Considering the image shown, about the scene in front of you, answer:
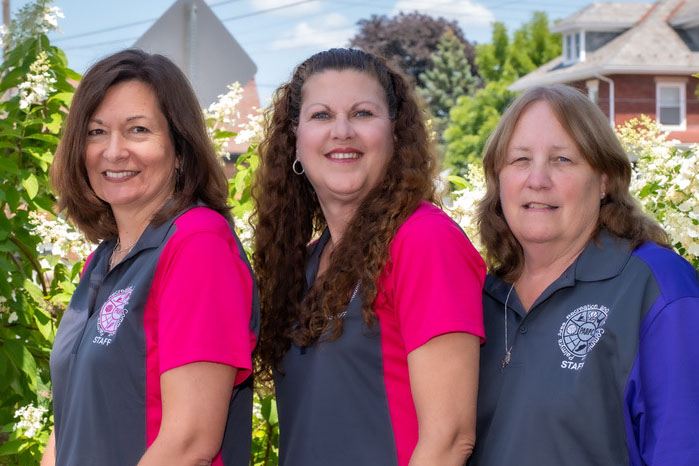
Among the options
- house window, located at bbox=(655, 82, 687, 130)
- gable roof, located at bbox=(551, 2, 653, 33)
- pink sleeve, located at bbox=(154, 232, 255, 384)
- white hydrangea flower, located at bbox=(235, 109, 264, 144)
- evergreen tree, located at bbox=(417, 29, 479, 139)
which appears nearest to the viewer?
pink sleeve, located at bbox=(154, 232, 255, 384)

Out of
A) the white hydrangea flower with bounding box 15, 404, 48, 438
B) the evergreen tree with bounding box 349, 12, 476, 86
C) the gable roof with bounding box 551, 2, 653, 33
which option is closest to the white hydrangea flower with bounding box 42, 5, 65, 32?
the white hydrangea flower with bounding box 15, 404, 48, 438

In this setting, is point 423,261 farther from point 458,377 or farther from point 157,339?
point 157,339

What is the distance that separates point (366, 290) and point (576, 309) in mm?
598

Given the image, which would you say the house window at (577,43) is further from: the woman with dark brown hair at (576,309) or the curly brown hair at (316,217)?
the woman with dark brown hair at (576,309)

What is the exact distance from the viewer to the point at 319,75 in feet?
10.2

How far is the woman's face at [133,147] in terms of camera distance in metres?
2.89

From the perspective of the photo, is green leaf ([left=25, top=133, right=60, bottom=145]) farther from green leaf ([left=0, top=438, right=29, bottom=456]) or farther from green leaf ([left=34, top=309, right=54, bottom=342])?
green leaf ([left=0, top=438, right=29, bottom=456])

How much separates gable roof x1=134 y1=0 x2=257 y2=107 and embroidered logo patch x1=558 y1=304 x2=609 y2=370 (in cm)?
263

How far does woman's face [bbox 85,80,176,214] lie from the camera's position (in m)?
2.89

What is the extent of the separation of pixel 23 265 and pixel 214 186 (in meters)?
2.40

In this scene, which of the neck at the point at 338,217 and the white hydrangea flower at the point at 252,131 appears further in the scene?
the white hydrangea flower at the point at 252,131

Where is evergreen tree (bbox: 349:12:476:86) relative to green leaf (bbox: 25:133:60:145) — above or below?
above

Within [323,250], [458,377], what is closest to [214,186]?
[323,250]

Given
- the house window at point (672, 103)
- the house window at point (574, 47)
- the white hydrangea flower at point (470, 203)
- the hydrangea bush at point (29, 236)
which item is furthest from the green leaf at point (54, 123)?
the house window at point (574, 47)
